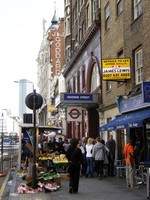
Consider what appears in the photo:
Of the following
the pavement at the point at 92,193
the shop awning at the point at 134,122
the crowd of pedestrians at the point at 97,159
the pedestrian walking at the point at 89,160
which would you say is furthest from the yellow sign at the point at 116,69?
the pavement at the point at 92,193

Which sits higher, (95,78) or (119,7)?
(119,7)

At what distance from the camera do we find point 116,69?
19.7m

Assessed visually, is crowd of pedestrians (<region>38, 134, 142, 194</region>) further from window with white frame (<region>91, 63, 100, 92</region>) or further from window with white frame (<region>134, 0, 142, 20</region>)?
window with white frame (<region>91, 63, 100, 92</region>)

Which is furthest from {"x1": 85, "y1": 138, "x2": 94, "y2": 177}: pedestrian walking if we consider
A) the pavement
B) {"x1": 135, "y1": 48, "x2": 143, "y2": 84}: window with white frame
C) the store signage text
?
the store signage text

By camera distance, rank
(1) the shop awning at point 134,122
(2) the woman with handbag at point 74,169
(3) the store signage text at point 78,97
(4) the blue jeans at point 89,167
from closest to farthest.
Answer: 1. (2) the woman with handbag at point 74,169
2. (1) the shop awning at point 134,122
3. (4) the blue jeans at point 89,167
4. (3) the store signage text at point 78,97

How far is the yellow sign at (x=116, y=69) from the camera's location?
19.6 meters

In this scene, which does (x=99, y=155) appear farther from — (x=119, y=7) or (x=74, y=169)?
(x=119, y=7)

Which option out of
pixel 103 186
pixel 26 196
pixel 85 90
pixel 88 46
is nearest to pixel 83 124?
pixel 85 90

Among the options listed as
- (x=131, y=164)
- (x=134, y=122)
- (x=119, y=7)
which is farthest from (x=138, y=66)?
(x=131, y=164)

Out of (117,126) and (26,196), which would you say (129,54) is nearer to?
(117,126)

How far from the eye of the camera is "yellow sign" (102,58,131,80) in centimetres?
1962

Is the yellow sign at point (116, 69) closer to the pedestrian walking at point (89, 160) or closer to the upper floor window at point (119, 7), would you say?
the pedestrian walking at point (89, 160)

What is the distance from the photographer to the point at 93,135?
32.3 m

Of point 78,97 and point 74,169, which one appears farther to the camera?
point 78,97
